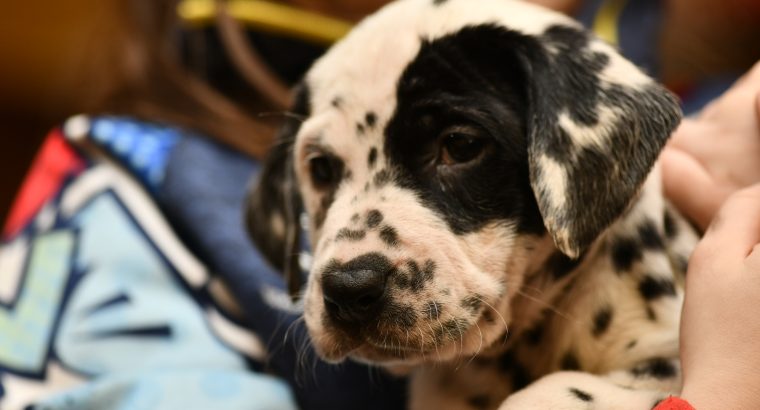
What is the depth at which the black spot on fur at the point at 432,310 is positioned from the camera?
1589 mm

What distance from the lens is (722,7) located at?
3.25 meters

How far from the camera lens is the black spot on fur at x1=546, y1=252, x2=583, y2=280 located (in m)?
1.76

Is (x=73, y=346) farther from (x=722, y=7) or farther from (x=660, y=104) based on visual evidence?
(x=722, y=7)

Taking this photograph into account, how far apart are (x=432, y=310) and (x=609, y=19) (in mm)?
2067

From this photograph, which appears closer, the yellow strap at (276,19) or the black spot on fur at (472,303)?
the black spot on fur at (472,303)

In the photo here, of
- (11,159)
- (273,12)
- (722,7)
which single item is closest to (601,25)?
(722,7)

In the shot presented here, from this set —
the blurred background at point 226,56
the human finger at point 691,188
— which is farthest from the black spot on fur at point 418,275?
the blurred background at point 226,56

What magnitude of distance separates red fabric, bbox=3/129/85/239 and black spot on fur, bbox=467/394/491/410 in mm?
1402

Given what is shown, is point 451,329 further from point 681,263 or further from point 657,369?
point 681,263

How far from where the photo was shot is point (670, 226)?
74.2 inches

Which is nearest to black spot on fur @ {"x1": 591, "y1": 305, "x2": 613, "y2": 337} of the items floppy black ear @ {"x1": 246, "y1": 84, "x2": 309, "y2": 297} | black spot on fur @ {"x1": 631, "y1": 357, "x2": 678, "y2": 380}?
black spot on fur @ {"x1": 631, "y1": 357, "x2": 678, "y2": 380}

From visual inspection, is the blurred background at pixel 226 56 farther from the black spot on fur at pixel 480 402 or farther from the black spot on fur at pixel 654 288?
the black spot on fur at pixel 480 402

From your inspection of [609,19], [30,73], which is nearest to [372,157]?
[609,19]

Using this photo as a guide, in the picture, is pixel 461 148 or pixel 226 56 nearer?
pixel 461 148
